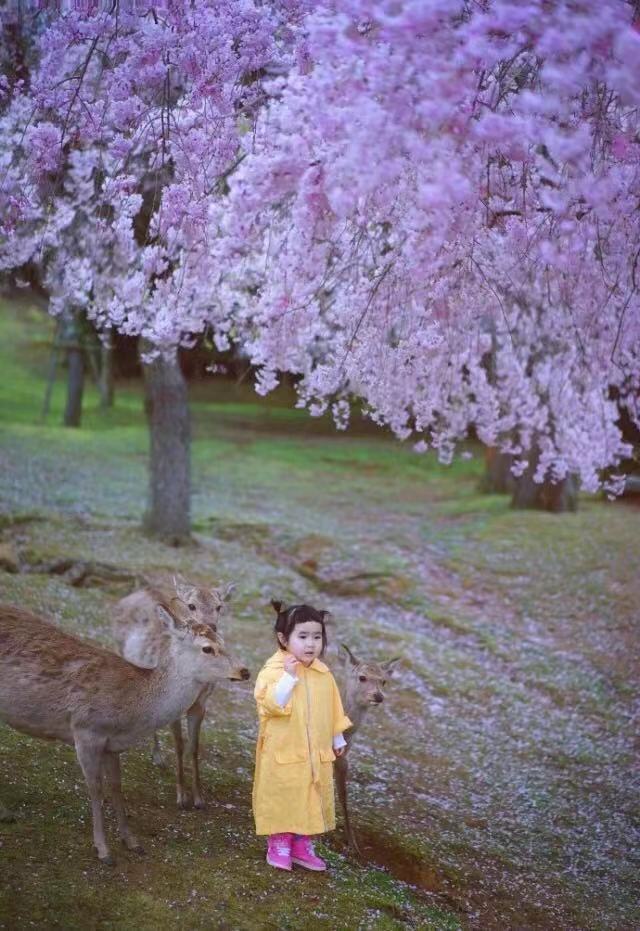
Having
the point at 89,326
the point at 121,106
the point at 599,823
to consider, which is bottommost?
the point at 599,823

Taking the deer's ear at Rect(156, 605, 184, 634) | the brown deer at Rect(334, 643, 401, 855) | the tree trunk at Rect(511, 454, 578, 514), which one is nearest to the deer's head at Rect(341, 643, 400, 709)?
the brown deer at Rect(334, 643, 401, 855)

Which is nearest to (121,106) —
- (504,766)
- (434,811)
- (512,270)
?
(512,270)

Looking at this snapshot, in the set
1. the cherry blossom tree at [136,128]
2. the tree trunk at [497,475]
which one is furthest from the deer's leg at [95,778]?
the tree trunk at [497,475]

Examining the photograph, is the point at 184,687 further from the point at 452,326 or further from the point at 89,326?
the point at 89,326

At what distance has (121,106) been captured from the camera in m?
7.56

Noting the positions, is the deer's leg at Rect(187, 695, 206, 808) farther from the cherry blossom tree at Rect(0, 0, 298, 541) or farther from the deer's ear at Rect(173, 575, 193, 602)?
the cherry blossom tree at Rect(0, 0, 298, 541)

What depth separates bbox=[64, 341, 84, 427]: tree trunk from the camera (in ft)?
95.8

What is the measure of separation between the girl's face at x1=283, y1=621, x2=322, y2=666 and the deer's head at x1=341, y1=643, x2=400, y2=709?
2.28ft

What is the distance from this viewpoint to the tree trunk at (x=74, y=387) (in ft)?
95.8

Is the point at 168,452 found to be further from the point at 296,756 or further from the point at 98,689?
the point at 296,756

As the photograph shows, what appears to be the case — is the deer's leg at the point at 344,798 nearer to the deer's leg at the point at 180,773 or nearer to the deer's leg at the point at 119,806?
the deer's leg at the point at 180,773

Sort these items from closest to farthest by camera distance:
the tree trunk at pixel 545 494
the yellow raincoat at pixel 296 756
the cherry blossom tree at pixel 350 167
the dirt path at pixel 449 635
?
1. the yellow raincoat at pixel 296 756
2. the cherry blossom tree at pixel 350 167
3. the dirt path at pixel 449 635
4. the tree trunk at pixel 545 494

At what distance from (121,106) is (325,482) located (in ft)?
57.6

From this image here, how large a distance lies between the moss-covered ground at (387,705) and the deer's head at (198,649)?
96 centimetres
